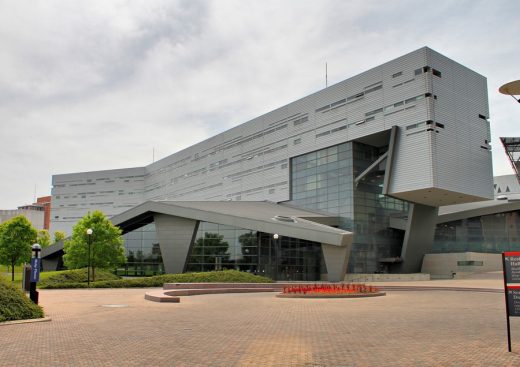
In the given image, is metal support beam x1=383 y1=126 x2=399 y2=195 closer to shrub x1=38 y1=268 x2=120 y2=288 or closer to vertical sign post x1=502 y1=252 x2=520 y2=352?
shrub x1=38 y1=268 x2=120 y2=288

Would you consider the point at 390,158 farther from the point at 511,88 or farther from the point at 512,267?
the point at 512,267

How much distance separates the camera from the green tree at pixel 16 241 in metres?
54.1

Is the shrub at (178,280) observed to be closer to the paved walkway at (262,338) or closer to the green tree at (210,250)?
the green tree at (210,250)

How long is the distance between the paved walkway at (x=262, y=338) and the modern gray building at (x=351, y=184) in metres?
25.1

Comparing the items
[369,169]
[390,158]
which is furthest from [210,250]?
[390,158]

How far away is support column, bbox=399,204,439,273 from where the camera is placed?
56000 mm

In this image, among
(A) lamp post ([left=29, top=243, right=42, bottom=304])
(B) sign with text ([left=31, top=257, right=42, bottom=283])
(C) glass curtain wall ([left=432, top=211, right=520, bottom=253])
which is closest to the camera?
(A) lamp post ([left=29, top=243, right=42, bottom=304])

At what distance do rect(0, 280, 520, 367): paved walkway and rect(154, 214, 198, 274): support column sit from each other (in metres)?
28.8

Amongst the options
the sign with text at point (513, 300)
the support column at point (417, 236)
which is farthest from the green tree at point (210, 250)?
the sign with text at point (513, 300)

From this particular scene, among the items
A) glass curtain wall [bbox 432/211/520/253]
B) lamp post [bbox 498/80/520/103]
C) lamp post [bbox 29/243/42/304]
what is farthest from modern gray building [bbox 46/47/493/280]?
lamp post [bbox 29/243/42/304]

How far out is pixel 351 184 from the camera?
5553 cm

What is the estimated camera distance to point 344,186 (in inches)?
2212

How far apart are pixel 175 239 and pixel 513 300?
41.2 m

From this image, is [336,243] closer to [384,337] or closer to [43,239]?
[384,337]
